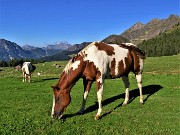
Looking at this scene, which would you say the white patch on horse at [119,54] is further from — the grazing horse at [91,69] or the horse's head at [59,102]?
the horse's head at [59,102]

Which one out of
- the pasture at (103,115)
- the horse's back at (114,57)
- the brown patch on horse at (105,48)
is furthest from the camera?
the brown patch on horse at (105,48)

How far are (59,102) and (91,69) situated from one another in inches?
107

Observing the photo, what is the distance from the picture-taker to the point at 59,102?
50.4 feet

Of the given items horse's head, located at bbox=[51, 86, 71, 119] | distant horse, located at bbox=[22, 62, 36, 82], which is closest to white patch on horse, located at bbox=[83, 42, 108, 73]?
horse's head, located at bbox=[51, 86, 71, 119]

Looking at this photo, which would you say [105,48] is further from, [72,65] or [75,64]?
Result: [72,65]

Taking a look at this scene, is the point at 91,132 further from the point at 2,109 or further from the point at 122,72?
the point at 2,109

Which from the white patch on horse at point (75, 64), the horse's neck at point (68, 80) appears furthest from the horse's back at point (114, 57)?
the horse's neck at point (68, 80)

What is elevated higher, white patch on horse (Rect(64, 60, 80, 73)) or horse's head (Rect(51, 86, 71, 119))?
white patch on horse (Rect(64, 60, 80, 73))

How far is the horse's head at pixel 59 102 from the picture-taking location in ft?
50.1

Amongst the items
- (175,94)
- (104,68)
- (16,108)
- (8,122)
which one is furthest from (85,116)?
(175,94)

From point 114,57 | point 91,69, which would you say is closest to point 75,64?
point 91,69

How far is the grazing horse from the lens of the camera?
50.7 ft

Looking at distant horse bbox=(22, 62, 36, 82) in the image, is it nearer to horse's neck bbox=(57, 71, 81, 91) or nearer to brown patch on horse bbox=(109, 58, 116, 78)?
brown patch on horse bbox=(109, 58, 116, 78)

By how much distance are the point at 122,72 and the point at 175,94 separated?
750cm
